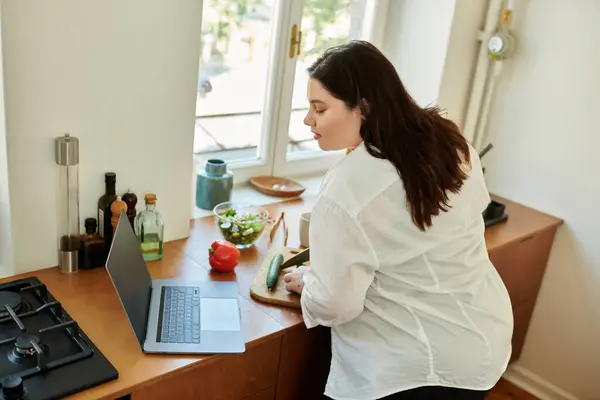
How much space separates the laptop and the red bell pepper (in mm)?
70

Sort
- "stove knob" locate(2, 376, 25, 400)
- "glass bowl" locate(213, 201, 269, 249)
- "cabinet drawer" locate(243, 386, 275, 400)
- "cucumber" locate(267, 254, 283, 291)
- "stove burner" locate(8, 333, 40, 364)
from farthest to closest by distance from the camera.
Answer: "glass bowl" locate(213, 201, 269, 249), "cucumber" locate(267, 254, 283, 291), "cabinet drawer" locate(243, 386, 275, 400), "stove burner" locate(8, 333, 40, 364), "stove knob" locate(2, 376, 25, 400)

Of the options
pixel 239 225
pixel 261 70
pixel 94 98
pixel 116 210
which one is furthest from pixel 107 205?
pixel 261 70

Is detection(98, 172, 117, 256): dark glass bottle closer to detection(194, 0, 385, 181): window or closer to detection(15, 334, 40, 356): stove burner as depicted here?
detection(15, 334, 40, 356): stove burner

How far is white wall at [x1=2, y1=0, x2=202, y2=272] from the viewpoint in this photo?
1.49 meters

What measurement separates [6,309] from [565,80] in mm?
1997

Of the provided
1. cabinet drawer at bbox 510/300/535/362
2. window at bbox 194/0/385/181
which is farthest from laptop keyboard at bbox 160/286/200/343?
cabinet drawer at bbox 510/300/535/362

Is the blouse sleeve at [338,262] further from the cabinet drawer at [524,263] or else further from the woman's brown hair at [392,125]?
the cabinet drawer at [524,263]

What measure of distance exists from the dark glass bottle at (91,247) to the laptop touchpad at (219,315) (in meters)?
0.30

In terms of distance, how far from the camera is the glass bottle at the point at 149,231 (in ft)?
5.83

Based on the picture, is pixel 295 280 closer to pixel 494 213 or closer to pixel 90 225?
pixel 90 225

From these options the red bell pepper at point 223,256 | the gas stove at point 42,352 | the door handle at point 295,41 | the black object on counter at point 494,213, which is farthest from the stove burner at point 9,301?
the black object on counter at point 494,213

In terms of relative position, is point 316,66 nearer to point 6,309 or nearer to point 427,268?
point 427,268

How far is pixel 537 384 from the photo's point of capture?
2678mm

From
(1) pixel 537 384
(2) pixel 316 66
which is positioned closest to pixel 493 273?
(2) pixel 316 66
